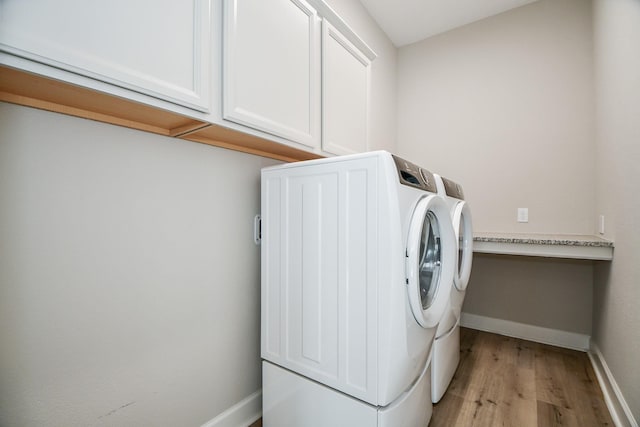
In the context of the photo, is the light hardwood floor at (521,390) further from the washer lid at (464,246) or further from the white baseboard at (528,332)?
the washer lid at (464,246)

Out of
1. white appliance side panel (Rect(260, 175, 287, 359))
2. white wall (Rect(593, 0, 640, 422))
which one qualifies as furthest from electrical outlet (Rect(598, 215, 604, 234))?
white appliance side panel (Rect(260, 175, 287, 359))

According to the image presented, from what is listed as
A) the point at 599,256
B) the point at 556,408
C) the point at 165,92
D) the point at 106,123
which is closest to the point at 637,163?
the point at 599,256

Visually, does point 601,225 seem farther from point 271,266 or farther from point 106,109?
point 106,109

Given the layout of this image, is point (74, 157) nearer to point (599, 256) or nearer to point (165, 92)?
point (165, 92)

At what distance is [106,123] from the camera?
3.26 ft

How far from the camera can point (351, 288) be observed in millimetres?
1069

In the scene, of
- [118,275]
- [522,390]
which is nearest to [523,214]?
[522,390]

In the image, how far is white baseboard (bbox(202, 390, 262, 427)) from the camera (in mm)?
1339

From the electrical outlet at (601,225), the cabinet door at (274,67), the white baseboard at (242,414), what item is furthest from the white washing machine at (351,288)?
the electrical outlet at (601,225)

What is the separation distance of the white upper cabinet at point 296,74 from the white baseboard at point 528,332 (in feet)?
6.72

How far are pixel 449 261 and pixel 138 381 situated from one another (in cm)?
139

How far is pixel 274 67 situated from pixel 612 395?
2.43m

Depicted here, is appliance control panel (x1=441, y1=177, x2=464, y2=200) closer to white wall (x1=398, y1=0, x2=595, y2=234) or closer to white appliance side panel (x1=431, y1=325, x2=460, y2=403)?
white appliance side panel (x1=431, y1=325, x2=460, y2=403)

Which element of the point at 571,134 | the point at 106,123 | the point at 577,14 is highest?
the point at 577,14
